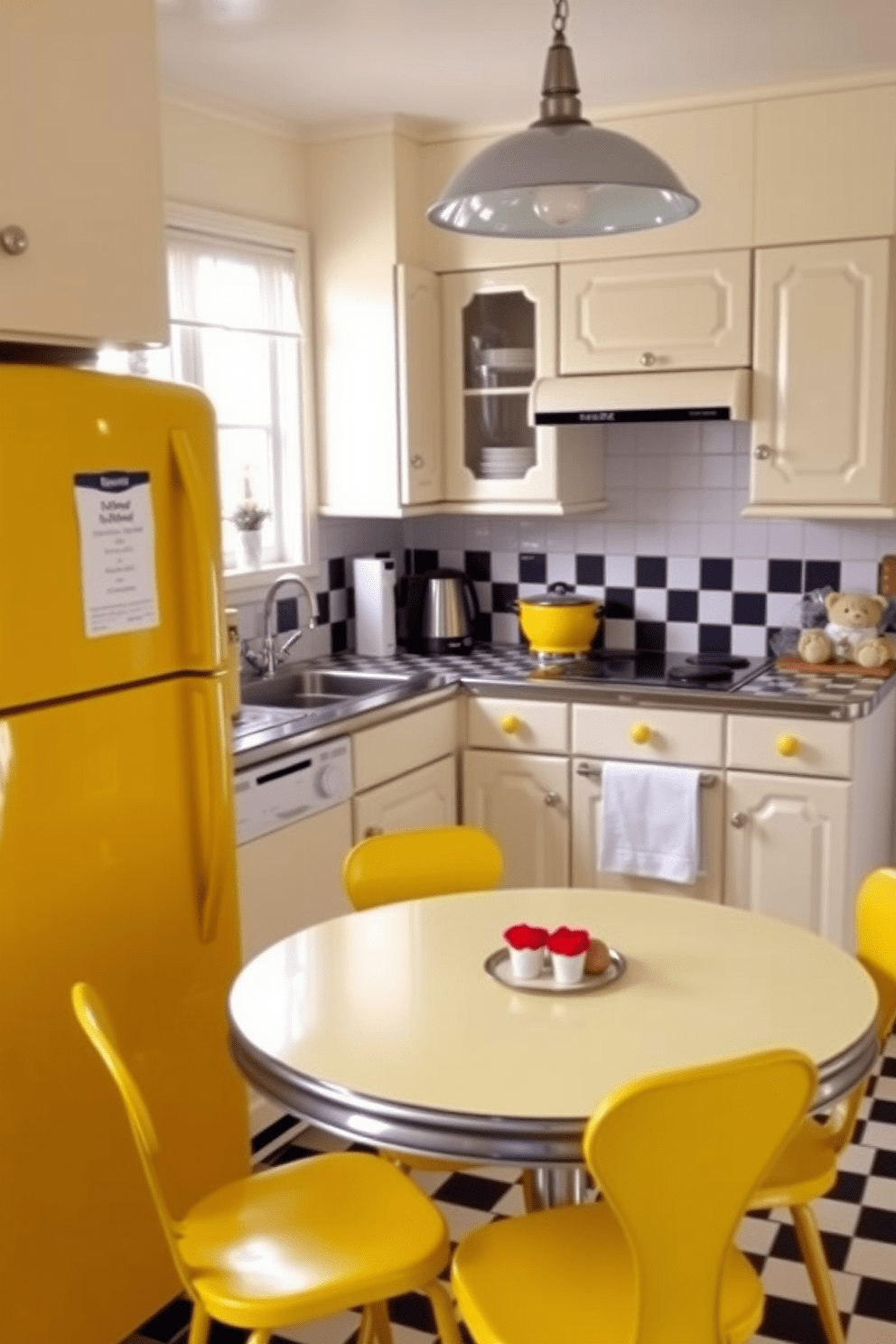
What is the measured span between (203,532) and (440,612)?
1.94 metres

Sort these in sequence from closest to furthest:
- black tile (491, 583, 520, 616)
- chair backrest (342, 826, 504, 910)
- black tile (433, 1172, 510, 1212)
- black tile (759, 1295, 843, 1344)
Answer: black tile (759, 1295, 843, 1344)
chair backrest (342, 826, 504, 910)
black tile (433, 1172, 510, 1212)
black tile (491, 583, 520, 616)

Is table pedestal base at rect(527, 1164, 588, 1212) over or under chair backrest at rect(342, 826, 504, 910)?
under

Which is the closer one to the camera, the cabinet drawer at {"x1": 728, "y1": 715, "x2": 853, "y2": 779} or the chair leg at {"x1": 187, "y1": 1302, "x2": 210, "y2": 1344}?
the chair leg at {"x1": 187, "y1": 1302, "x2": 210, "y2": 1344}

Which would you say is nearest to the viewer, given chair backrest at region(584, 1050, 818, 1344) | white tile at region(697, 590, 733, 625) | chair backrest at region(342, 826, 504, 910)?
chair backrest at region(584, 1050, 818, 1344)

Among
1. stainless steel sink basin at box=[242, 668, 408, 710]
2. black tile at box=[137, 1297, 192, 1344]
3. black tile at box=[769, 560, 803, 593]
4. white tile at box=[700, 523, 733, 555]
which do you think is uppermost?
white tile at box=[700, 523, 733, 555]

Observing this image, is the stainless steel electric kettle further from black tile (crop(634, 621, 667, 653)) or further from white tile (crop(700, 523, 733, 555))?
white tile (crop(700, 523, 733, 555))

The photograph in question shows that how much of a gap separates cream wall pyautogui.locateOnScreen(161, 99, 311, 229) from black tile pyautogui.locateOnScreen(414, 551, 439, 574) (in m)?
1.17

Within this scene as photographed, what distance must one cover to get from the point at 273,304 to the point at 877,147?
5.67ft

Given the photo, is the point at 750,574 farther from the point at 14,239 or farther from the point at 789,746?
the point at 14,239

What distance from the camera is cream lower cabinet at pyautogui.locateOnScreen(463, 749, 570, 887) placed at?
156 inches

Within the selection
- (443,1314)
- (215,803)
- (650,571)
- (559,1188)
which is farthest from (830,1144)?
(650,571)

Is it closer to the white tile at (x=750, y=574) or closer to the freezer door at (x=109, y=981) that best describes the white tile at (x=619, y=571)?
the white tile at (x=750, y=574)

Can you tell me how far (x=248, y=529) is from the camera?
13.2 feet

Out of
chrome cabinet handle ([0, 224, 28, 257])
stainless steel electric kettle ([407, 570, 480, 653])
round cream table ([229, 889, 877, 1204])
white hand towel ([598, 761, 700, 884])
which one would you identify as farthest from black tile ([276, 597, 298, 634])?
chrome cabinet handle ([0, 224, 28, 257])
